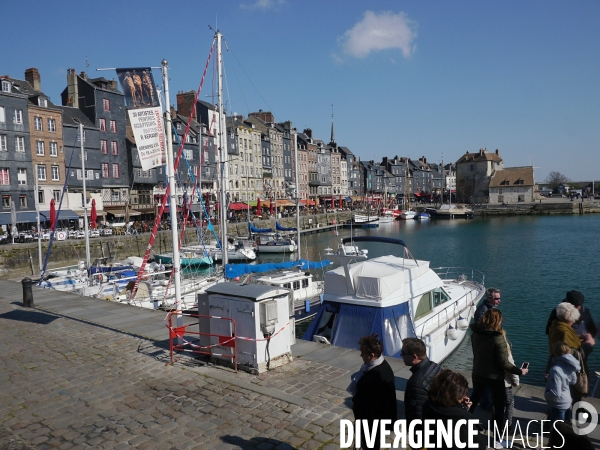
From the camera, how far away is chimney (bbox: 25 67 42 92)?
5498 cm

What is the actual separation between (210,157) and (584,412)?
240 ft

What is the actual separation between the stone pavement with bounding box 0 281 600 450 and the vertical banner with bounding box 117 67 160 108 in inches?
228

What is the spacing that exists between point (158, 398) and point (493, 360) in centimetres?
550

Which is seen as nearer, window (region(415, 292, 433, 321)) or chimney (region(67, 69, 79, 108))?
window (region(415, 292, 433, 321))

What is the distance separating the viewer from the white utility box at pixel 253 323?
8914 millimetres

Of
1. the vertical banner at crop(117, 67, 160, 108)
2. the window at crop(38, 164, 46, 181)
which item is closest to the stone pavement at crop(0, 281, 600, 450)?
the vertical banner at crop(117, 67, 160, 108)

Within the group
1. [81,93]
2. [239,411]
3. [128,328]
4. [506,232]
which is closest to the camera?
[239,411]

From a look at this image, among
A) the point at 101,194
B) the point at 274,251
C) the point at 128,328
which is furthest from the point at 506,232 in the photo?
the point at 128,328

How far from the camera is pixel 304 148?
106500mm

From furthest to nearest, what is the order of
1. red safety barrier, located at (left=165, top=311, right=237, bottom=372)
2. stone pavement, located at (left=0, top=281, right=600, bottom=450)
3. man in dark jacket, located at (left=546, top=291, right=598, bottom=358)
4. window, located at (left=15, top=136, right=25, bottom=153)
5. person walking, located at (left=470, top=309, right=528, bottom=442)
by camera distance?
window, located at (left=15, top=136, right=25, bottom=153)
red safety barrier, located at (left=165, top=311, right=237, bottom=372)
man in dark jacket, located at (left=546, top=291, right=598, bottom=358)
stone pavement, located at (left=0, top=281, right=600, bottom=450)
person walking, located at (left=470, top=309, right=528, bottom=442)

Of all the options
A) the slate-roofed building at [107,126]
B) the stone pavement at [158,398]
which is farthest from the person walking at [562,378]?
the slate-roofed building at [107,126]

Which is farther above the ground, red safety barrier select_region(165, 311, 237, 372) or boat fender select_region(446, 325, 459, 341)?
red safety barrier select_region(165, 311, 237, 372)

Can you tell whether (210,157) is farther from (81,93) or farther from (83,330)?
(83,330)

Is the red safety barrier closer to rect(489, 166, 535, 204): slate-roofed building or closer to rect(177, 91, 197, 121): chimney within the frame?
rect(177, 91, 197, 121): chimney
